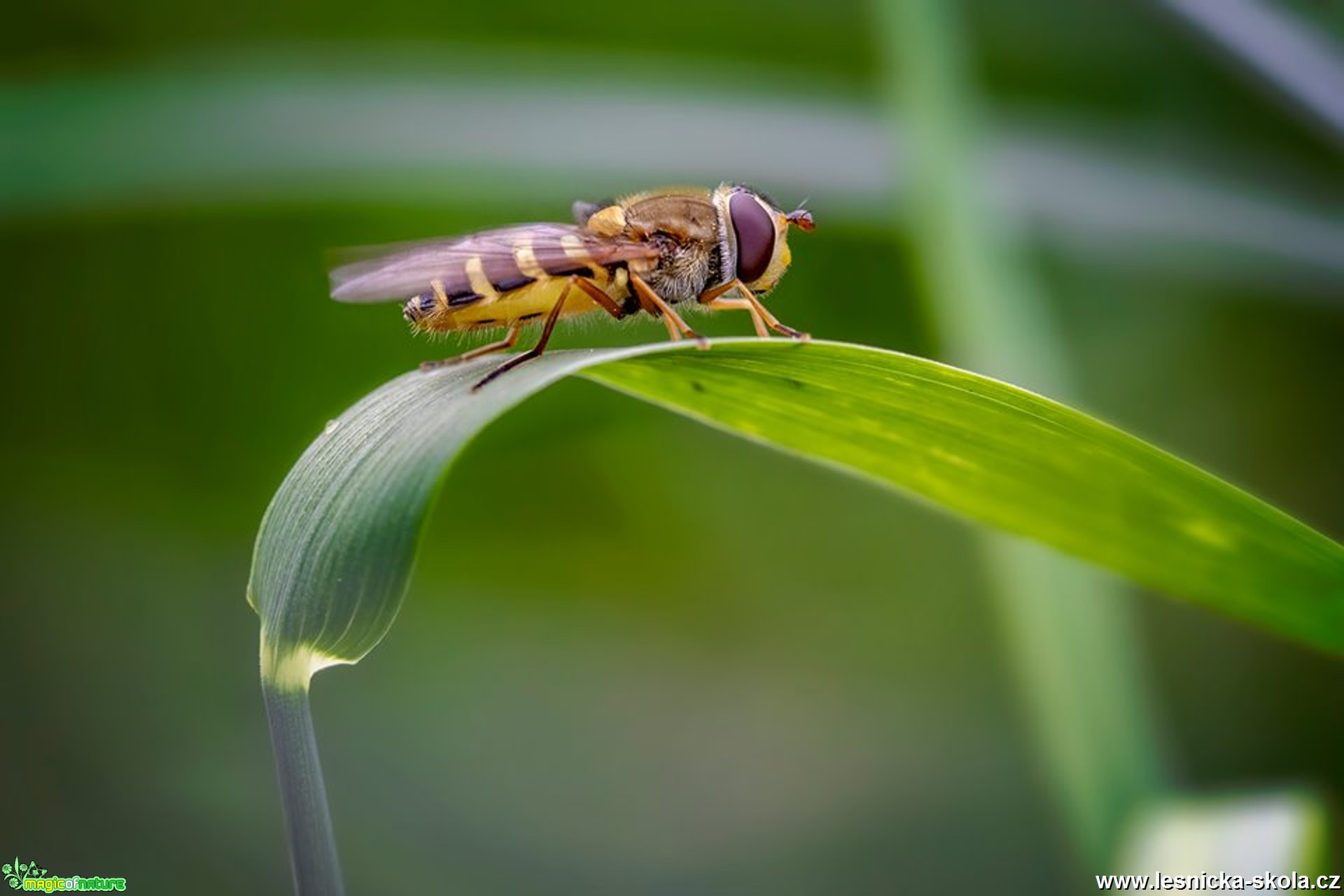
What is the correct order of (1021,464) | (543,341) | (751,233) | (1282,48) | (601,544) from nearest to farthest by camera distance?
(1021,464) → (543,341) → (751,233) → (1282,48) → (601,544)

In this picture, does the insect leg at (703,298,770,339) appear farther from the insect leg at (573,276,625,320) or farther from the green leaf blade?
the green leaf blade

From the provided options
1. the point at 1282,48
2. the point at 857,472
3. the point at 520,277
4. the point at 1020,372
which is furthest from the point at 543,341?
the point at 1282,48

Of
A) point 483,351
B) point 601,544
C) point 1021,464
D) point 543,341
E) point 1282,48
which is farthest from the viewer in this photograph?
point 601,544

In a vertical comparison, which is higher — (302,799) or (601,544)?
(601,544)

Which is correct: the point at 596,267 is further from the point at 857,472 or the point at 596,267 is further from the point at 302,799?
the point at 302,799

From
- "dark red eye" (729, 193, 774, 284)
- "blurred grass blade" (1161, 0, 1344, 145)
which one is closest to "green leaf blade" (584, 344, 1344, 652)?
"dark red eye" (729, 193, 774, 284)
